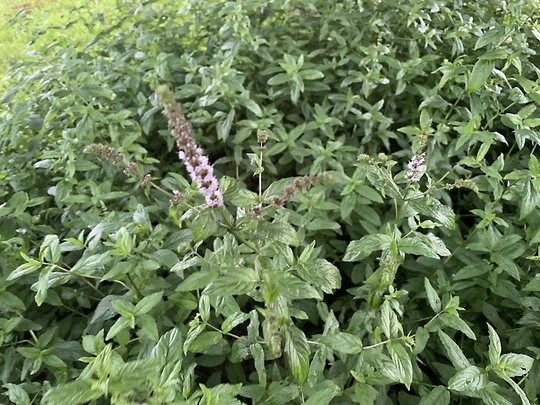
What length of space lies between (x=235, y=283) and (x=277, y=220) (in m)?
0.22

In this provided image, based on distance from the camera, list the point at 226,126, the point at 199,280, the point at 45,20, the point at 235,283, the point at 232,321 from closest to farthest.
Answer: the point at 235,283, the point at 199,280, the point at 232,321, the point at 226,126, the point at 45,20

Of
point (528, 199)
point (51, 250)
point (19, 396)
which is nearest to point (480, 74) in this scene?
point (528, 199)

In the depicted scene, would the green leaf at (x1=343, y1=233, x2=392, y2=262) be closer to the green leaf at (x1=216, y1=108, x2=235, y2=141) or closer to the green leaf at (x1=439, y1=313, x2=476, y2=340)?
the green leaf at (x1=439, y1=313, x2=476, y2=340)

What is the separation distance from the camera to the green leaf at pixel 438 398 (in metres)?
1.24

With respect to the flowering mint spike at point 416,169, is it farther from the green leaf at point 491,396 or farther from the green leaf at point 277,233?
the green leaf at point 491,396

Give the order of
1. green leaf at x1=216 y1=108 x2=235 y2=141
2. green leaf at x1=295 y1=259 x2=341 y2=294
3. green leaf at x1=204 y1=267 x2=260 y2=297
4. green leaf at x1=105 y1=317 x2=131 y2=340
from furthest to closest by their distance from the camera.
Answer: green leaf at x1=216 y1=108 x2=235 y2=141 < green leaf at x1=105 y1=317 x2=131 y2=340 < green leaf at x1=295 y1=259 x2=341 y2=294 < green leaf at x1=204 y1=267 x2=260 y2=297

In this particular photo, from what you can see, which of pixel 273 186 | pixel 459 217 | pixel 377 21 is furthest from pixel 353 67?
pixel 273 186

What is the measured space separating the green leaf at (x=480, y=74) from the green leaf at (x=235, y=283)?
116cm

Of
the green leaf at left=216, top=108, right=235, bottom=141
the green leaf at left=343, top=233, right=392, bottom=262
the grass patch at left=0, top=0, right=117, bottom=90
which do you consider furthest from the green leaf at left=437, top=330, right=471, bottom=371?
the grass patch at left=0, top=0, right=117, bottom=90

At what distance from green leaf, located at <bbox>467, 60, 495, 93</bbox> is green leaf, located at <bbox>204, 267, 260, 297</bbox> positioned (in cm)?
116

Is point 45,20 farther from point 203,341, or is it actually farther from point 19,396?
point 203,341

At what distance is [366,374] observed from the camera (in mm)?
1238

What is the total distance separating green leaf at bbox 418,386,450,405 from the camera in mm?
1240

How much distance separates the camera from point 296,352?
42.1 inches
